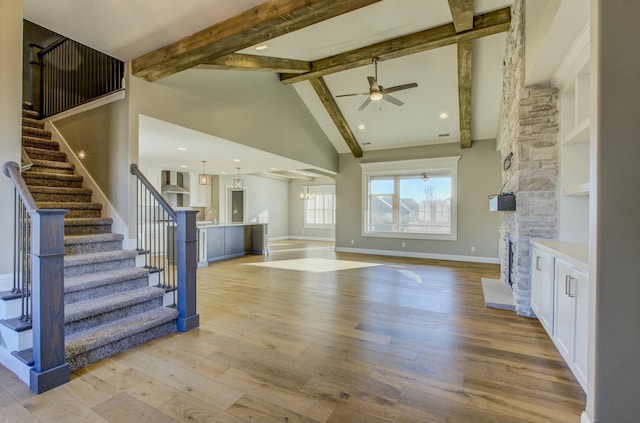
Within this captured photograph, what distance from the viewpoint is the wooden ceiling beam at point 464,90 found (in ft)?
16.6

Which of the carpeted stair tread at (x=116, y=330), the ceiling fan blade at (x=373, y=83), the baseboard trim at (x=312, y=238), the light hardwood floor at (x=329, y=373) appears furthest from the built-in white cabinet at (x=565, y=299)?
the baseboard trim at (x=312, y=238)

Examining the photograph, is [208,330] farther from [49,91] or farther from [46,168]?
[49,91]

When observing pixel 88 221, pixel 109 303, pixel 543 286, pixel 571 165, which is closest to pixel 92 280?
pixel 109 303

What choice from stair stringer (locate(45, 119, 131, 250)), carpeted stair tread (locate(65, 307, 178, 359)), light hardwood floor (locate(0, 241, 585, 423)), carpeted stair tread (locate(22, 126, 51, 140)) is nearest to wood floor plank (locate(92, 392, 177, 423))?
light hardwood floor (locate(0, 241, 585, 423))

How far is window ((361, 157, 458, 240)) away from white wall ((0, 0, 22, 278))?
7591 mm

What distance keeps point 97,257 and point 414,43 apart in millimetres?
5463

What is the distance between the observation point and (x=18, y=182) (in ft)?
7.89

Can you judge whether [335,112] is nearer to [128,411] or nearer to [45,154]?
[45,154]

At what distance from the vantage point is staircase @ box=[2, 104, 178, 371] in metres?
2.55

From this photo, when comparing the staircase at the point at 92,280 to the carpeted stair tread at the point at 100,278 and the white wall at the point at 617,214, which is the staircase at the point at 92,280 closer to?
the carpeted stair tread at the point at 100,278

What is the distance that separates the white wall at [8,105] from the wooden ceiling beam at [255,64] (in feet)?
5.60

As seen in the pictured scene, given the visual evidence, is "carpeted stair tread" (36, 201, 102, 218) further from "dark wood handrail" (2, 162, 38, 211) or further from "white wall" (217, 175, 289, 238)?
"white wall" (217, 175, 289, 238)

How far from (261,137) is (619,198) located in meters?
5.46

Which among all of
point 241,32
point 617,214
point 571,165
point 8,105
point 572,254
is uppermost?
point 241,32
